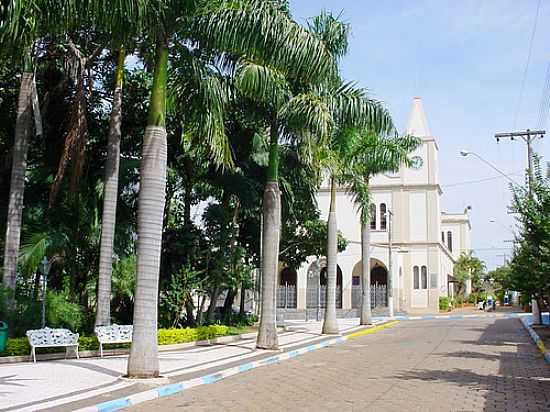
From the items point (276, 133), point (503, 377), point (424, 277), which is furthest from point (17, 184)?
point (424, 277)

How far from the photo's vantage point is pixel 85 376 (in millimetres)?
13234

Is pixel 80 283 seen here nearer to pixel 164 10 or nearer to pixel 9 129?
pixel 9 129

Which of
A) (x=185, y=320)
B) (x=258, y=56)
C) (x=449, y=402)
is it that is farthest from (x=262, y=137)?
(x=449, y=402)

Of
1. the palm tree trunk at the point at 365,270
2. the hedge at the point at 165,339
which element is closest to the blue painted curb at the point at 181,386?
the hedge at the point at 165,339

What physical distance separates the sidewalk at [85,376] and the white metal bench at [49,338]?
1.26 ft

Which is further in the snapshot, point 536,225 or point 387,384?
point 536,225

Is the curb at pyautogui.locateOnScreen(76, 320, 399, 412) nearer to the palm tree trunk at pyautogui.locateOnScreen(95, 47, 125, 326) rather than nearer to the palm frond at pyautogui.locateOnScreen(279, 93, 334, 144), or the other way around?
the palm tree trunk at pyautogui.locateOnScreen(95, 47, 125, 326)

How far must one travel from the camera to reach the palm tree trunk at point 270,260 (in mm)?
19516

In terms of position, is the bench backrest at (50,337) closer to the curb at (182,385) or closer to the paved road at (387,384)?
the curb at (182,385)

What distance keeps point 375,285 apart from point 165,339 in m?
39.5

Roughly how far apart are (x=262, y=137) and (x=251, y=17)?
1016 cm

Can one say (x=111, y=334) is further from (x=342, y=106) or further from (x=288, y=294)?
(x=288, y=294)

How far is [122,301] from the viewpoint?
22625mm

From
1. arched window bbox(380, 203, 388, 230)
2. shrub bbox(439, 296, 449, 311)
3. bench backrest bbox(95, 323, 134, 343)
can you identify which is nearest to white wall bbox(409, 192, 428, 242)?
arched window bbox(380, 203, 388, 230)
